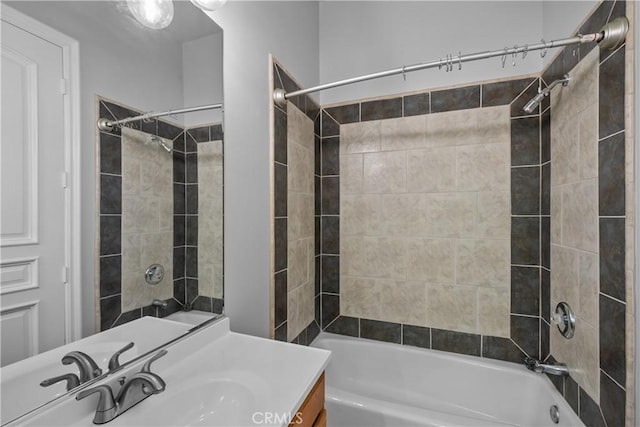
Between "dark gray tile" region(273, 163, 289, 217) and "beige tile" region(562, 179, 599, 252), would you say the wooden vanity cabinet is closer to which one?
"dark gray tile" region(273, 163, 289, 217)

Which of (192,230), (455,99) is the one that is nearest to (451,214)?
(455,99)

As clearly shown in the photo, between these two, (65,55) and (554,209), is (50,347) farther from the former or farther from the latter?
(554,209)

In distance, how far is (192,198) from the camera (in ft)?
3.29

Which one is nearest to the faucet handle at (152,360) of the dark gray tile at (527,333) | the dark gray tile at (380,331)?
the dark gray tile at (380,331)

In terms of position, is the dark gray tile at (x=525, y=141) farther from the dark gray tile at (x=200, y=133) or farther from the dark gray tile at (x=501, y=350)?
the dark gray tile at (x=200, y=133)

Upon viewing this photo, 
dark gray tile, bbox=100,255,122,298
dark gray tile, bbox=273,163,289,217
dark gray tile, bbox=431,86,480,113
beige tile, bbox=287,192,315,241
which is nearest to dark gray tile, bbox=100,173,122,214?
dark gray tile, bbox=100,255,122,298

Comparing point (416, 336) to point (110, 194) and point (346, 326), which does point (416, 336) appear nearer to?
point (346, 326)

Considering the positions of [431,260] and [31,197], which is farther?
[431,260]

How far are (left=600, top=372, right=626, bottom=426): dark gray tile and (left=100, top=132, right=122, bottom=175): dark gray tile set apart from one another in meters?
1.70

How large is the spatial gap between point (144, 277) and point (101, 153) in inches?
14.9

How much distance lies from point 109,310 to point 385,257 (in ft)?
4.77

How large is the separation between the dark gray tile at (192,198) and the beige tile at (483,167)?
56.3 inches

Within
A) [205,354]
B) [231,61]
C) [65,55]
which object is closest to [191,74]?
[231,61]

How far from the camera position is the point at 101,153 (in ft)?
2.29
